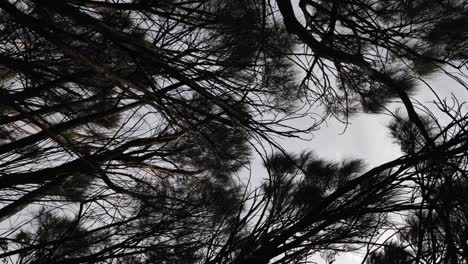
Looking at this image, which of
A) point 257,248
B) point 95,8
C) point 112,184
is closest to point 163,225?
point 112,184

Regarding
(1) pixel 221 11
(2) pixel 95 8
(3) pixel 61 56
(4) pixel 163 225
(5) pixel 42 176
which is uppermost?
(1) pixel 221 11

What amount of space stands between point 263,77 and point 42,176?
1.35m

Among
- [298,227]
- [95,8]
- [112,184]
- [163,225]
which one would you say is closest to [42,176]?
[112,184]

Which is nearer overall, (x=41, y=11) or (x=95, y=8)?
(x=41, y=11)

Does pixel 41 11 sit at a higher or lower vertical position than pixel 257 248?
higher

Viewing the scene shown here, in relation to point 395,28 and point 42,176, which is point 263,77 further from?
point 42,176

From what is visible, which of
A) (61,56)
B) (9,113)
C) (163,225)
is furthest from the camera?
(9,113)

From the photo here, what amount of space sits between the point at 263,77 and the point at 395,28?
A: 2.70 ft

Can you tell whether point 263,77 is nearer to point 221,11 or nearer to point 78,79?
point 221,11

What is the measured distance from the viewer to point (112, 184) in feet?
6.86

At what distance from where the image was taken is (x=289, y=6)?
184cm

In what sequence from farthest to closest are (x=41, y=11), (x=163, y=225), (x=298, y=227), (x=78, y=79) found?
(x=78, y=79) → (x=163, y=225) → (x=41, y=11) → (x=298, y=227)

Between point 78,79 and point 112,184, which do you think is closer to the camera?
point 78,79

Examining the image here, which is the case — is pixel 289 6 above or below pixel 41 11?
above
